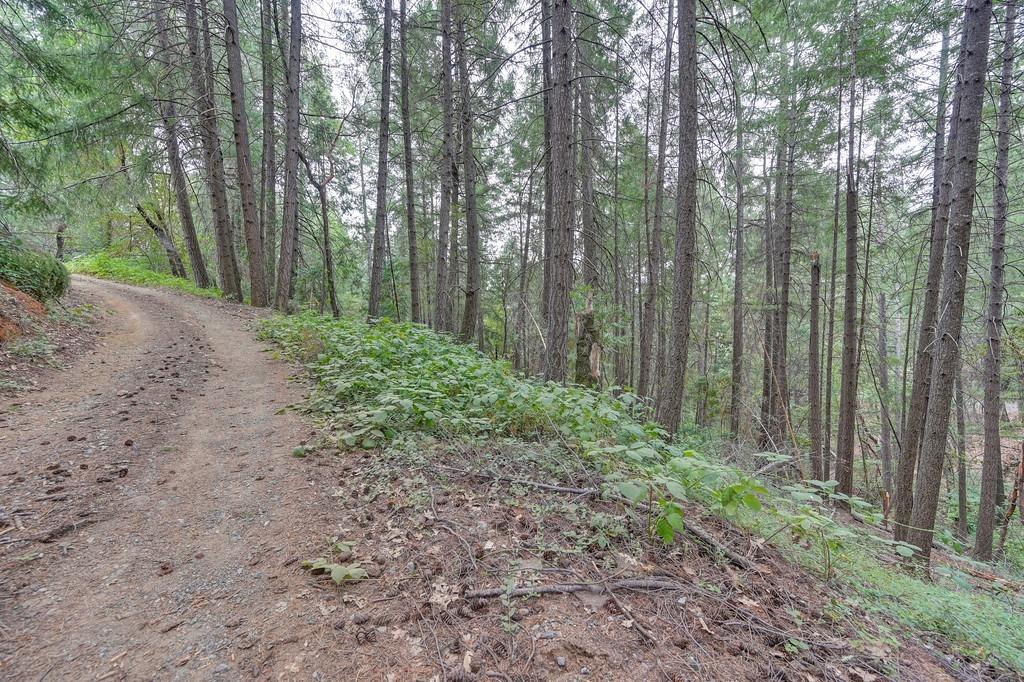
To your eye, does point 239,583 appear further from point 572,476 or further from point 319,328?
point 319,328

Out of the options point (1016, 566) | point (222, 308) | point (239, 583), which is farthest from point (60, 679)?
point (1016, 566)

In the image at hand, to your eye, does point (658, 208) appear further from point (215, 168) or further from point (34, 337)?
point (215, 168)

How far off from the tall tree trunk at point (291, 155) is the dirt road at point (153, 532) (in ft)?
21.0

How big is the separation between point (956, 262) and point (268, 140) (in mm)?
16246

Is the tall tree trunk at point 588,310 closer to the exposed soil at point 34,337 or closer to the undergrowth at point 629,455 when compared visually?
the undergrowth at point 629,455

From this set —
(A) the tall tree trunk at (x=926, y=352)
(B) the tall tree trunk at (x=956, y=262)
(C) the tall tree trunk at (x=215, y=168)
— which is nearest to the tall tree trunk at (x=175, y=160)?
(C) the tall tree trunk at (x=215, y=168)

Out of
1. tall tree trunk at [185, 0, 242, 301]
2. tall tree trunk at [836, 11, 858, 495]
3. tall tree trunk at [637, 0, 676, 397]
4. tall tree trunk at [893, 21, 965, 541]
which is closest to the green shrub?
tall tree trunk at [185, 0, 242, 301]

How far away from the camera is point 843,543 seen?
2.93m

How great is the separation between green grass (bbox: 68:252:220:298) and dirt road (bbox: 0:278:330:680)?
422 inches

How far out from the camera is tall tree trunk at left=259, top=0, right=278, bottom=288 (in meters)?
12.2

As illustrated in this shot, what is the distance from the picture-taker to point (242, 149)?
1102 centimetres

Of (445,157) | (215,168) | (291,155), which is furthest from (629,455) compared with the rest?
(215,168)

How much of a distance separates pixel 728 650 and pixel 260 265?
13389 millimetres

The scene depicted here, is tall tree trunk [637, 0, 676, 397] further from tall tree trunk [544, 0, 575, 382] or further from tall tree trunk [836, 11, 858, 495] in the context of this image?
tall tree trunk [544, 0, 575, 382]
